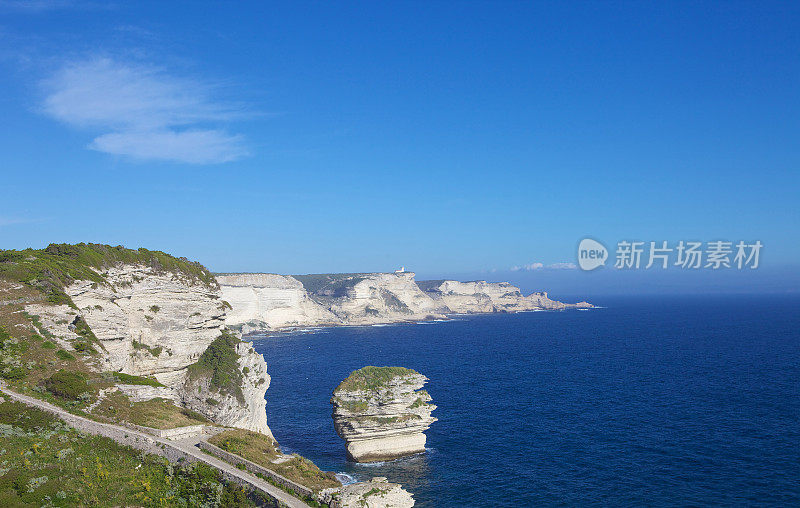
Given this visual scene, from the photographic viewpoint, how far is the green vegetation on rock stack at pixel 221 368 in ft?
145

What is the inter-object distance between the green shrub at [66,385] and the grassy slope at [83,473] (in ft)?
9.73

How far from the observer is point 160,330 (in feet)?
140

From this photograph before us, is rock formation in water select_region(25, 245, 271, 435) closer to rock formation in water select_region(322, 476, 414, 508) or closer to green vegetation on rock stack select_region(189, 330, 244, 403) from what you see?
green vegetation on rock stack select_region(189, 330, 244, 403)

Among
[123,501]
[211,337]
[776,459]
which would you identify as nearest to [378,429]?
[211,337]

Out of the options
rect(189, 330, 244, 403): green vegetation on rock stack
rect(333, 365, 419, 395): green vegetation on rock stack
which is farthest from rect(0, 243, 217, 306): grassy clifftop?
rect(333, 365, 419, 395): green vegetation on rock stack

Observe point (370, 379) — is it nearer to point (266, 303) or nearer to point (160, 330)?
point (160, 330)

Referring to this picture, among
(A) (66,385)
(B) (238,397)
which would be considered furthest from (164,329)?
(A) (66,385)

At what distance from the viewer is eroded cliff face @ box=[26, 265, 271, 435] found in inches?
1422

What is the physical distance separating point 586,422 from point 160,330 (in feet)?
144

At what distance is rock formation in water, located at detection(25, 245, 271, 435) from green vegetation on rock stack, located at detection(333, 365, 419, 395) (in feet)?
32.1

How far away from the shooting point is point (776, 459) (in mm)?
39406

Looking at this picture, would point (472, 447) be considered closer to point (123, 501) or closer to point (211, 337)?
point (211, 337)

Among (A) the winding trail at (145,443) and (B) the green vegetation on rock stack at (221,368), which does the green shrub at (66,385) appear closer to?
(A) the winding trail at (145,443)

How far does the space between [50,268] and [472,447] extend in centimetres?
3923
